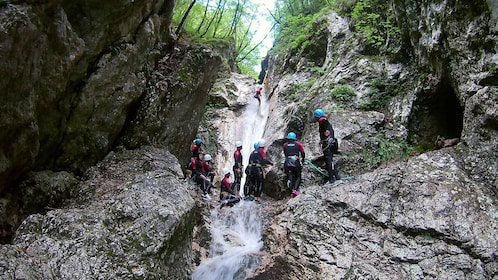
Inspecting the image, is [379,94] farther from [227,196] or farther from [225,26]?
[225,26]

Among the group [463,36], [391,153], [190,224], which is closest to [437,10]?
[463,36]

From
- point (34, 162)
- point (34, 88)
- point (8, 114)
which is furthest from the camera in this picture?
point (34, 162)

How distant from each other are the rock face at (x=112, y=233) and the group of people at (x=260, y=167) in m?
3.60

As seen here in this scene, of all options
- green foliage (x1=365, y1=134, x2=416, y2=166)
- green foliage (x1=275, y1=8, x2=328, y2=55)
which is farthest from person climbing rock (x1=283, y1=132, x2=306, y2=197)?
green foliage (x1=275, y1=8, x2=328, y2=55)

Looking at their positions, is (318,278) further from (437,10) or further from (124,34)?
(437,10)

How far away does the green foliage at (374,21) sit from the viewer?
13477mm

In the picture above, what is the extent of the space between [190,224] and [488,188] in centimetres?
579

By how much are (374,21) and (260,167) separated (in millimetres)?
7580

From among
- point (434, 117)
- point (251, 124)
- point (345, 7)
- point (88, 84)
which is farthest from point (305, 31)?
point (88, 84)

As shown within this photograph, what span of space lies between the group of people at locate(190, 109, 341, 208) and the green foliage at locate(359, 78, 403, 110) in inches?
70.7

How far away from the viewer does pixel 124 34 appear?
26.6 feet

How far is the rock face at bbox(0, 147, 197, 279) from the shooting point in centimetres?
505

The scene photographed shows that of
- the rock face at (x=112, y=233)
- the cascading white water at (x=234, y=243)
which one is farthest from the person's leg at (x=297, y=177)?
the rock face at (x=112, y=233)

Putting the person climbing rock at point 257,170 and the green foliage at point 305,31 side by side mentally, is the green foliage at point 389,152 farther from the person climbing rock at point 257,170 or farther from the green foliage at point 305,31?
the green foliage at point 305,31
